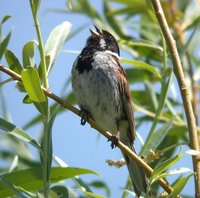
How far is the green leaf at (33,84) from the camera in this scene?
6.34 ft

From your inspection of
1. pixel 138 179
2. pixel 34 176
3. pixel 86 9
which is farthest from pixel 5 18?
pixel 86 9

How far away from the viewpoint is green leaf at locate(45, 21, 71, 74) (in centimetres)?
227

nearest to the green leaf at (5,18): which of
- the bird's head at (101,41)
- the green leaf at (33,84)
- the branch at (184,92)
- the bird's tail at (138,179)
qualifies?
the green leaf at (33,84)

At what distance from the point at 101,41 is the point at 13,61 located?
202 cm

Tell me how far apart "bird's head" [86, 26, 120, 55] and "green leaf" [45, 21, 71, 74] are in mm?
1485

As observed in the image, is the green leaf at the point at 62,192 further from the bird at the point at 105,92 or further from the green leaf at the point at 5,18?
the bird at the point at 105,92

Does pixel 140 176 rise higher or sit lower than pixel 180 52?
lower

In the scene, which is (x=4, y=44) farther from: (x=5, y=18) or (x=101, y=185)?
(x=101, y=185)

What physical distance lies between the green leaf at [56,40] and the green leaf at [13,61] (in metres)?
0.12

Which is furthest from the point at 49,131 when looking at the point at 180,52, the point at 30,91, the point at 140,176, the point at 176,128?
the point at 176,128

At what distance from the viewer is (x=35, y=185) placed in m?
2.15

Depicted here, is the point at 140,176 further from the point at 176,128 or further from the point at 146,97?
the point at 146,97

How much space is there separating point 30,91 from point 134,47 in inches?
79.2

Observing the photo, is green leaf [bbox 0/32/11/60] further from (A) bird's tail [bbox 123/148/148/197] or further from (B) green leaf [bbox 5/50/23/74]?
(A) bird's tail [bbox 123/148/148/197]
